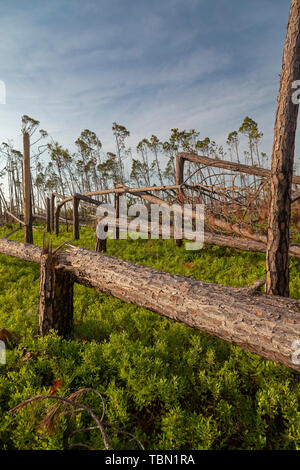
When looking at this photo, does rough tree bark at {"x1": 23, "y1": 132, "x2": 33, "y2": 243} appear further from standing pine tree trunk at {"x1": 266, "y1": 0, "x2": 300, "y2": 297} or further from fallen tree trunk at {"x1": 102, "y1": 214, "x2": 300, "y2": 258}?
standing pine tree trunk at {"x1": 266, "y1": 0, "x2": 300, "y2": 297}

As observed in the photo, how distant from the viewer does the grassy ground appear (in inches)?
87.3

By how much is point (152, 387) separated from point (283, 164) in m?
3.11

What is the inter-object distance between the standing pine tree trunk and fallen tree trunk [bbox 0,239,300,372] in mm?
475

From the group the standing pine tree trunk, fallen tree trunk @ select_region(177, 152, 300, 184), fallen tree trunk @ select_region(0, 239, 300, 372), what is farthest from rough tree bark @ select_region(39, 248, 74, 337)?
fallen tree trunk @ select_region(177, 152, 300, 184)

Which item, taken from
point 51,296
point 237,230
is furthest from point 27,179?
point 237,230

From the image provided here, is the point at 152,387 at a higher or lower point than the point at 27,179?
lower

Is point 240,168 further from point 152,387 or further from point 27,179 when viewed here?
point 27,179

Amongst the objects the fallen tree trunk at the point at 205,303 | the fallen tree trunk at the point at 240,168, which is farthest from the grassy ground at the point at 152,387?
the fallen tree trunk at the point at 240,168

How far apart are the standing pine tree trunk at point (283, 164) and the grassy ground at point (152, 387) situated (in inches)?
48.1

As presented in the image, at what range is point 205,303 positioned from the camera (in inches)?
108

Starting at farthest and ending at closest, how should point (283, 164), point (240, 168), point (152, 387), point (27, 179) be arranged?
point (27, 179), point (240, 168), point (283, 164), point (152, 387)

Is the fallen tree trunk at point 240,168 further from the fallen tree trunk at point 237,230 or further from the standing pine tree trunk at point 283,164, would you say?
the standing pine tree trunk at point 283,164

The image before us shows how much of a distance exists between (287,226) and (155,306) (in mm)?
2031
